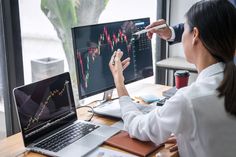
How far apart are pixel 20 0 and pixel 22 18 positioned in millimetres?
101

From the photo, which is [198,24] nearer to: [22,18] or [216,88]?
[216,88]

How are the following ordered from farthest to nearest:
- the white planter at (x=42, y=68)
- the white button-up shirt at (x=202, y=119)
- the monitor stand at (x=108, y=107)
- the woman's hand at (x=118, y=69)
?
the white planter at (x=42, y=68) < the monitor stand at (x=108, y=107) < the woman's hand at (x=118, y=69) < the white button-up shirt at (x=202, y=119)

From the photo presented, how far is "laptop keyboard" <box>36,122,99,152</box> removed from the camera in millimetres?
1341

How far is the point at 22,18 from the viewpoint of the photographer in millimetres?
1879

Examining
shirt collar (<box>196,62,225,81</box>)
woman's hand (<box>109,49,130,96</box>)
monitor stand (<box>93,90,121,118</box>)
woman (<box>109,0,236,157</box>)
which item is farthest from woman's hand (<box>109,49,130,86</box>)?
shirt collar (<box>196,62,225,81</box>)

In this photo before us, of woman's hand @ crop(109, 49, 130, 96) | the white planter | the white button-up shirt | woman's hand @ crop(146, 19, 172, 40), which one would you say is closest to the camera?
the white button-up shirt

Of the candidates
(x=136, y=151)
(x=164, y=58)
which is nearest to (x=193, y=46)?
(x=136, y=151)

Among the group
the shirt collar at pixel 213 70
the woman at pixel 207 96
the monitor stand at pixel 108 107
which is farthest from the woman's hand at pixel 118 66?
the shirt collar at pixel 213 70

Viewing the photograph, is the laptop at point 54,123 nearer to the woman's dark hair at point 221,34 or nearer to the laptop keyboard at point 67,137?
the laptop keyboard at point 67,137

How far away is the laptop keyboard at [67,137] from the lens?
1341 millimetres

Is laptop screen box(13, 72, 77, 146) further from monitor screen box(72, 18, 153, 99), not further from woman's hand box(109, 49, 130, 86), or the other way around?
woman's hand box(109, 49, 130, 86)

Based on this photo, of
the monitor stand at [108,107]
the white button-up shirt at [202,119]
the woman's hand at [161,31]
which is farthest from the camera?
the woman's hand at [161,31]

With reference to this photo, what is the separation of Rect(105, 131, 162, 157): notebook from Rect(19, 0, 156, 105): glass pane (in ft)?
2.32

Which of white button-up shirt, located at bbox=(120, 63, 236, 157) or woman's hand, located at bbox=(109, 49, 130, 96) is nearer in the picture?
white button-up shirt, located at bbox=(120, 63, 236, 157)
